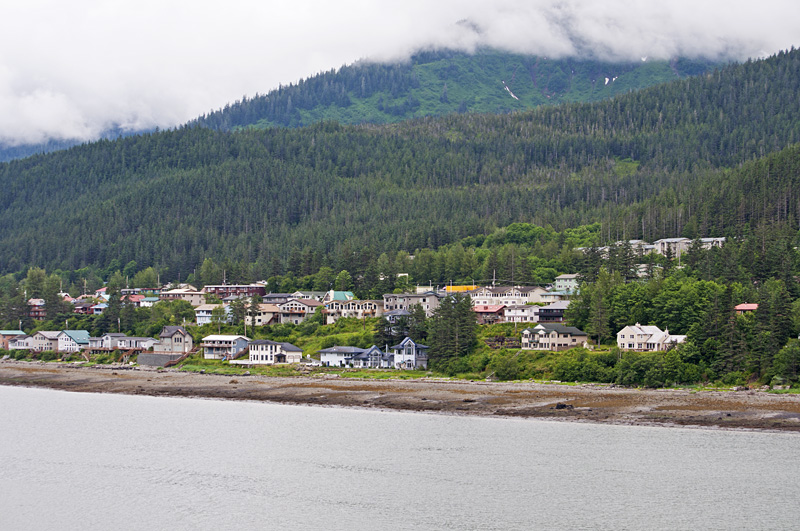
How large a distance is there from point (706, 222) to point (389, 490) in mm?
107615

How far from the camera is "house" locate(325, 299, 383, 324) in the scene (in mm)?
119500

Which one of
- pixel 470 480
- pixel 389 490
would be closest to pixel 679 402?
pixel 470 480

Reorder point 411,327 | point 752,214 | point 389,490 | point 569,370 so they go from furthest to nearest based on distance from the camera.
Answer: point 752,214
point 411,327
point 569,370
point 389,490

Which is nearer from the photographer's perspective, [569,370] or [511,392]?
[511,392]

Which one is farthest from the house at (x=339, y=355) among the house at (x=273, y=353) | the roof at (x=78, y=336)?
the roof at (x=78, y=336)

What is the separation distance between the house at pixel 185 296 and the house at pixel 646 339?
265 feet

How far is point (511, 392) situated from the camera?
76062 mm

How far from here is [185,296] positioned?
148875 mm

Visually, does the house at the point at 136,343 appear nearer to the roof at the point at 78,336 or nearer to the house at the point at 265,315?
the roof at the point at 78,336

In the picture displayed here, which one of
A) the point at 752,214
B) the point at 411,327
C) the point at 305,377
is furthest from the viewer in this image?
the point at 752,214

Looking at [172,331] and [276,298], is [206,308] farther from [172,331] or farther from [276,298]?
[172,331]

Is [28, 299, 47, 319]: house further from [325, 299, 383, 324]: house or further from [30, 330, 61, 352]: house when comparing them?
[325, 299, 383, 324]: house

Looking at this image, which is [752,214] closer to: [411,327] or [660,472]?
[411,327]

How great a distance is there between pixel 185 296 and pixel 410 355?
6527cm
